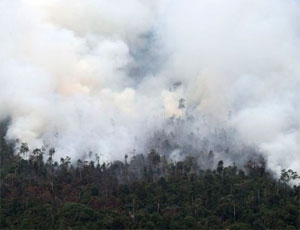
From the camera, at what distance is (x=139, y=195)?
134 metres

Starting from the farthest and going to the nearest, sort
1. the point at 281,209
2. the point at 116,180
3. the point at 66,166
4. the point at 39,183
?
1. the point at 66,166
2. the point at 116,180
3. the point at 39,183
4. the point at 281,209

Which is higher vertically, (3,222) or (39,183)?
(39,183)

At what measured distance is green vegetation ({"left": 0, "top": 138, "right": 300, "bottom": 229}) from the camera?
110m

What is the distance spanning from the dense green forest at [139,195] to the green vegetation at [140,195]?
7.9 inches

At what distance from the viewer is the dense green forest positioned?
362ft

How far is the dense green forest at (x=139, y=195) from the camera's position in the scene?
362 feet

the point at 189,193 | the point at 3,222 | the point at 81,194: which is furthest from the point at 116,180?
the point at 3,222

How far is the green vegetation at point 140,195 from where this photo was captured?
110375 millimetres

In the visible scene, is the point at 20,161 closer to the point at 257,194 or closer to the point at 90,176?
the point at 90,176

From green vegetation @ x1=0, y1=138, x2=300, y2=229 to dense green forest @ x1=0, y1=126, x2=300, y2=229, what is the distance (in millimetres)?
201

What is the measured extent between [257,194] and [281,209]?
12331 mm

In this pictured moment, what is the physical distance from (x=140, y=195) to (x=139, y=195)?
26 centimetres

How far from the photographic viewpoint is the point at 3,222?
108m

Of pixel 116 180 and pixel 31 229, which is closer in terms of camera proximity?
pixel 31 229
